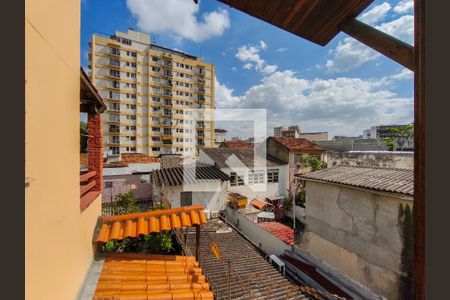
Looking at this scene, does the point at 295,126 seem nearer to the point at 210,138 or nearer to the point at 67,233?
the point at 210,138

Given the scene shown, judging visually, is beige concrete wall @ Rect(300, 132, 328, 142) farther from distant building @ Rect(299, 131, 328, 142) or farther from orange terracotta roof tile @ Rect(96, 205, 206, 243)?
orange terracotta roof tile @ Rect(96, 205, 206, 243)

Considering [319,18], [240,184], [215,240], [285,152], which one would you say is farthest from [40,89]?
[285,152]

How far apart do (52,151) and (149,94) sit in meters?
49.0

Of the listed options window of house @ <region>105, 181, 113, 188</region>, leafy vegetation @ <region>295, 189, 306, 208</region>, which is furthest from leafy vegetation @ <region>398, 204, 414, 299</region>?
window of house @ <region>105, 181, 113, 188</region>

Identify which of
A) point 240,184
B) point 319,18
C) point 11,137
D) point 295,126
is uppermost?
point 295,126

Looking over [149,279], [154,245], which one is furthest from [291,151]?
[149,279]

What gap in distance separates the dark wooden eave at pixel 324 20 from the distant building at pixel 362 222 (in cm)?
675

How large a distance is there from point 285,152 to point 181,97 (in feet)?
118

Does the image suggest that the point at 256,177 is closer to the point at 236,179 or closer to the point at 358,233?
the point at 236,179

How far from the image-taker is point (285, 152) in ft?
75.9

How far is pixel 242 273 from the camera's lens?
24.5 feet

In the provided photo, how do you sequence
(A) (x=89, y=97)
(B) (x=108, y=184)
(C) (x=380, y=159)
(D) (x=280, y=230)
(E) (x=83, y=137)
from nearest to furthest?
(A) (x=89, y=97)
(E) (x=83, y=137)
(C) (x=380, y=159)
(D) (x=280, y=230)
(B) (x=108, y=184)

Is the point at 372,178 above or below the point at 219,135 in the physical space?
below

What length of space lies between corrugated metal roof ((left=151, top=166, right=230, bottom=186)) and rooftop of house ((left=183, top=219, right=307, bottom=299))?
17.2 ft
